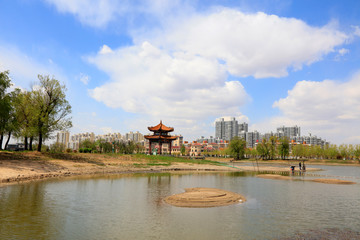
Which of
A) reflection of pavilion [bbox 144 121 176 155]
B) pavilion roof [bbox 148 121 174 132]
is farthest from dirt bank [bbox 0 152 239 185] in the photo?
pavilion roof [bbox 148 121 174 132]

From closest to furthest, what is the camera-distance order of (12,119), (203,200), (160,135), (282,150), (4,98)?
(203,200) < (4,98) < (12,119) < (160,135) < (282,150)

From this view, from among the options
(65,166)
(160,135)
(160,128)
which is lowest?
(65,166)

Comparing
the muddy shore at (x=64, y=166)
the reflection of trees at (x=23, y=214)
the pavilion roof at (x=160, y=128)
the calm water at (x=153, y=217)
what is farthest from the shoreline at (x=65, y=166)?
the pavilion roof at (x=160, y=128)

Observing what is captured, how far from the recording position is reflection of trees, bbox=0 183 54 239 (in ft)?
44.8

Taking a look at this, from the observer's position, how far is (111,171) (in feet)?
167

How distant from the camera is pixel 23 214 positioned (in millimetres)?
17344

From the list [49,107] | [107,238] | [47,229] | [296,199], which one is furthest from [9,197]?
[49,107]

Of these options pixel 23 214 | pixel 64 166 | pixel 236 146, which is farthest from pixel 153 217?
pixel 236 146

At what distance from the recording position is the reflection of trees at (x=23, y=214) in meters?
13.6

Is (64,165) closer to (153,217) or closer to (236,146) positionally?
(153,217)

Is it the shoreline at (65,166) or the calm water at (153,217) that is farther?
the shoreline at (65,166)

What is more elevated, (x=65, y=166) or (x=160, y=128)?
(x=160, y=128)

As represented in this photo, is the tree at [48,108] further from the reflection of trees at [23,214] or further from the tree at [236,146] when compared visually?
the tree at [236,146]

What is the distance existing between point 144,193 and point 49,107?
3817 centimetres
